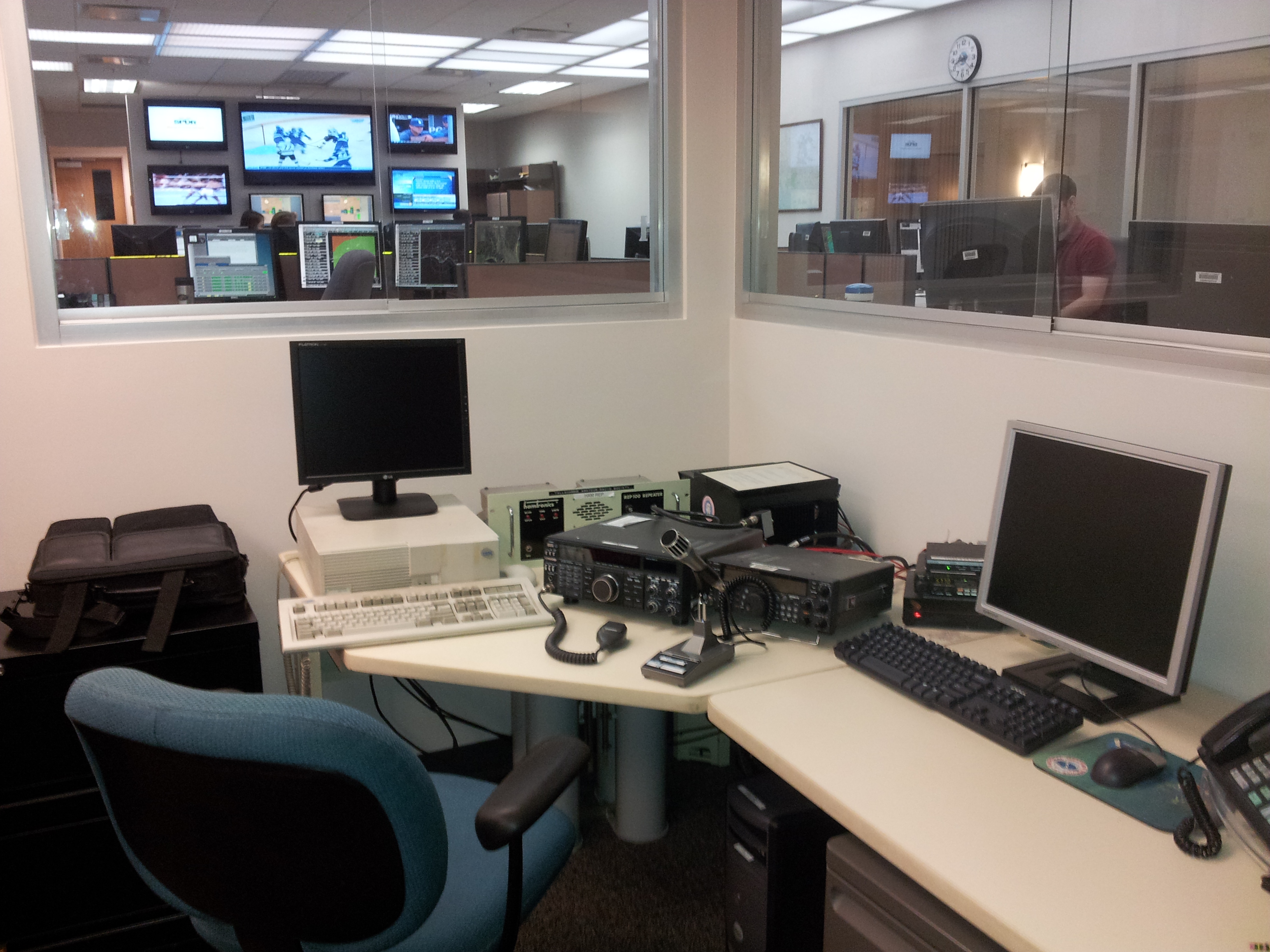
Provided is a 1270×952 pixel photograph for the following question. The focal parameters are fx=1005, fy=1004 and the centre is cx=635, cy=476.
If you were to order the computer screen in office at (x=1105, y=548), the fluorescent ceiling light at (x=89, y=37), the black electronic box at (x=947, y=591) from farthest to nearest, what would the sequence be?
→ the fluorescent ceiling light at (x=89, y=37), the black electronic box at (x=947, y=591), the computer screen in office at (x=1105, y=548)

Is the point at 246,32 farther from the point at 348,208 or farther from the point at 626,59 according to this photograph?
the point at 626,59

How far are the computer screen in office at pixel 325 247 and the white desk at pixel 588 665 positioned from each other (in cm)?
305

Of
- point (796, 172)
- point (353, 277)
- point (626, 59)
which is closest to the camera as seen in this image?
point (796, 172)

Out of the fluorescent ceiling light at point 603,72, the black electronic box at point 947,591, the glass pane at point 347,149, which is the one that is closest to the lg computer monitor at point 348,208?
the glass pane at point 347,149

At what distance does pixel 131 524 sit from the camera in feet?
7.77

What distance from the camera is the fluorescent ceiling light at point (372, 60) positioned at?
3.06m

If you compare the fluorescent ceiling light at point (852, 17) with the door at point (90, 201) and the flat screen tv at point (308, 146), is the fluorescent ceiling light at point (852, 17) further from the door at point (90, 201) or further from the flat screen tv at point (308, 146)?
the door at point (90, 201)

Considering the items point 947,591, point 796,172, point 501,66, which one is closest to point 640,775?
point 947,591

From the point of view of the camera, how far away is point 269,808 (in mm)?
1177

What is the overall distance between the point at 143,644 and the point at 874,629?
1.48 meters

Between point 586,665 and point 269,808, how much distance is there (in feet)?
2.35

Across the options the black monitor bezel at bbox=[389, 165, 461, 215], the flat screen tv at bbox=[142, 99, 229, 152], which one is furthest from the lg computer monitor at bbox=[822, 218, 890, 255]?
the flat screen tv at bbox=[142, 99, 229, 152]

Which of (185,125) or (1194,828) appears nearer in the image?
(1194,828)

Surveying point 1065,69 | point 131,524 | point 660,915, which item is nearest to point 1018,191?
point 1065,69
